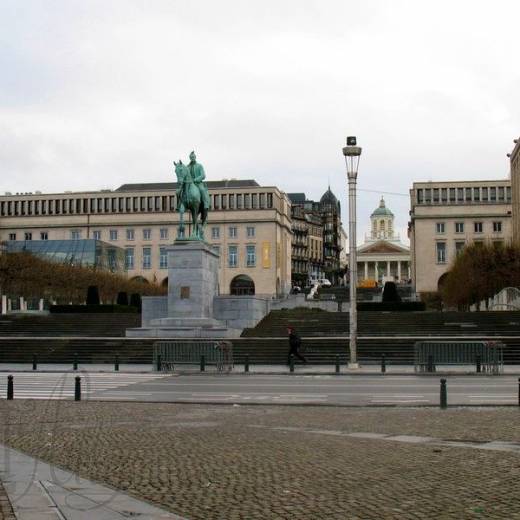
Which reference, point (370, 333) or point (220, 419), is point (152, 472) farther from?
point (370, 333)

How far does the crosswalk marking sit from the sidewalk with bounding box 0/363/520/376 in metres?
2.17

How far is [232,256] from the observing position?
477ft

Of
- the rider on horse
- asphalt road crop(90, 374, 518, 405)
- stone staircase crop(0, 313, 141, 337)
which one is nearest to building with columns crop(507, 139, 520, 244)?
stone staircase crop(0, 313, 141, 337)

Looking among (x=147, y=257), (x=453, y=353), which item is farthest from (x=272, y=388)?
(x=147, y=257)

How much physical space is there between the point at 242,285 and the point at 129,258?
67.7ft

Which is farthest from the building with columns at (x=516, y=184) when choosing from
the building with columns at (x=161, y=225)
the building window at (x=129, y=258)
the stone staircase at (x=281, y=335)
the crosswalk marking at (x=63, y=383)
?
the crosswalk marking at (x=63, y=383)

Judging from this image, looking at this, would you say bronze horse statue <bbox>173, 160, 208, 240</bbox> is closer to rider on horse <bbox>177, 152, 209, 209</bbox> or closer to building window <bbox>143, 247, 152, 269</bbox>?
rider on horse <bbox>177, 152, 209, 209</bbox>

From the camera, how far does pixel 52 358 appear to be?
43.3 m

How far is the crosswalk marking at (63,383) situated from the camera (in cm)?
2469

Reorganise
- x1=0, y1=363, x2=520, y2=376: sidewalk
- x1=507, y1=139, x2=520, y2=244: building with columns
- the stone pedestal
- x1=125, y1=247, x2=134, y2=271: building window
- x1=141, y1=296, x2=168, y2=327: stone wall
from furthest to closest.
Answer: x1=125, y1=247, x2=134, y2=271: building window → x1=507, y1=139, x2=520, y2=244: building with columns → x1=141, y1=296, x2=168, y2=327: stone wall → the stone pedestal → x1=0, y1=363, x2=520, y2=376: sidewalk

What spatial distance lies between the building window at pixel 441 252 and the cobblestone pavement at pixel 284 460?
123 metres

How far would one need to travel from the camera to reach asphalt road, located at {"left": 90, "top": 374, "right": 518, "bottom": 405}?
74.2 feet

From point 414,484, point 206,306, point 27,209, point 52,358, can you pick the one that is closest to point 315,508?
point 414,484

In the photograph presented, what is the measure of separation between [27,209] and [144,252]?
78.8 feet
